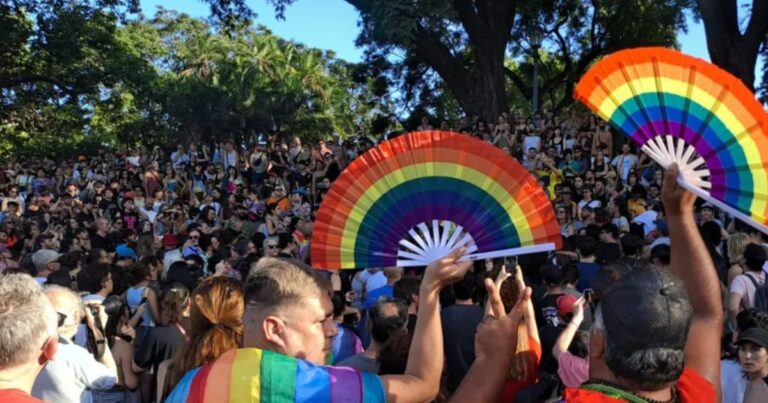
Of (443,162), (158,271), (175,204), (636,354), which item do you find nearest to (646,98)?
(443,162)

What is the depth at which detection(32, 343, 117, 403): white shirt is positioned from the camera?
3.76 meters

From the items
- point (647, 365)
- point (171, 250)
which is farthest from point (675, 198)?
point (171, 250)

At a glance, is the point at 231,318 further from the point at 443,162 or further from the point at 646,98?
the point at 646,98

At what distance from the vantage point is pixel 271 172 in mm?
16953

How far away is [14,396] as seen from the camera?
215cm

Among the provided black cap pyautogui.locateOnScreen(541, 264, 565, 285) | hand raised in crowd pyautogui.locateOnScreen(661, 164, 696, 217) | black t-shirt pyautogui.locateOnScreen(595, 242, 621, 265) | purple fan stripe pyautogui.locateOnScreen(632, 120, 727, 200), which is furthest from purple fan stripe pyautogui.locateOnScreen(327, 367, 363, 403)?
black t-shirt pyautogui.locateOnScreen(595, 242, 621, 265)

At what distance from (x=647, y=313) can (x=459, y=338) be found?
8.01ft

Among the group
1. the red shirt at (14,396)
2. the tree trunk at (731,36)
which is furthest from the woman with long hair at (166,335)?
the tree trunk at (731,36)

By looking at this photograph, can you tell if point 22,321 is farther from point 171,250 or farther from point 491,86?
point 491,86

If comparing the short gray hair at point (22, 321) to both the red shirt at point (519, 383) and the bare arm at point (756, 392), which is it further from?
the bare arm at point (756, 392)

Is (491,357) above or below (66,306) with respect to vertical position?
below

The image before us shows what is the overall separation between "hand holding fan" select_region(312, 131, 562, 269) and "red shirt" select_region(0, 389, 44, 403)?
1.18 meters

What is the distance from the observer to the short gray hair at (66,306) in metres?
3.92

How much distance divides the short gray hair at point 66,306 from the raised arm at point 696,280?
9.73ft
